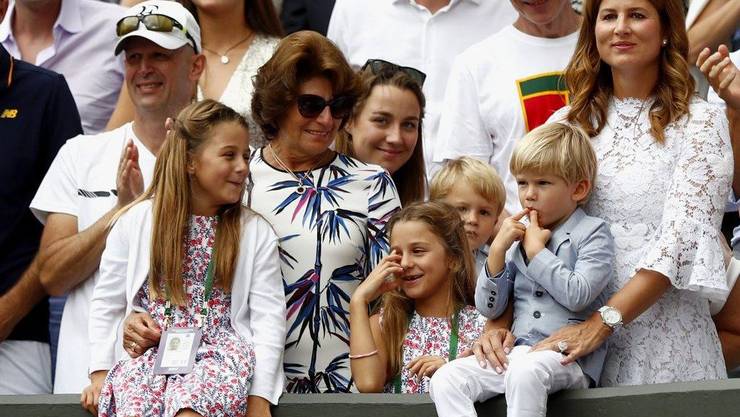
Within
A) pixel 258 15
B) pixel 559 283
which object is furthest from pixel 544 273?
pixel 258 15

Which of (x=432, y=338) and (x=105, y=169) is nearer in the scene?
(x=432, y=338)

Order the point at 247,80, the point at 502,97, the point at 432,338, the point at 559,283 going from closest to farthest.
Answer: the point at 559,283 < the point at 432,338 < the point at 502,97 < the point at 247,80

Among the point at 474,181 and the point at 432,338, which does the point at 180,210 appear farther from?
the point at 474,181

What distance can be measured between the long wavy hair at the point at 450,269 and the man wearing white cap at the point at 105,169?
3.64 ft

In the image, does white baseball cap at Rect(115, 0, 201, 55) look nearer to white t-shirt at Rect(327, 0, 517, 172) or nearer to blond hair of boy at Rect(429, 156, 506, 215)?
white t-shirt at Rect(327, 0, 517, 172)

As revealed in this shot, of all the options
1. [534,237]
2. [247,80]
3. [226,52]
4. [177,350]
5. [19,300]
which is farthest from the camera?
[226,52]

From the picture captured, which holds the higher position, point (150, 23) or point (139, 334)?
point (150, 23)

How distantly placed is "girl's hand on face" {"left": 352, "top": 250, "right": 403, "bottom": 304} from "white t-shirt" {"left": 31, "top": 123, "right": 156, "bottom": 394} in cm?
118

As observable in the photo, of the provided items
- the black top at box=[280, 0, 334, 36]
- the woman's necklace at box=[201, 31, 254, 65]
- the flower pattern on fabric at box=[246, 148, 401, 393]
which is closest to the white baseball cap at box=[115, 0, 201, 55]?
the woman's necklace at box=[201, 31, 254, 65]

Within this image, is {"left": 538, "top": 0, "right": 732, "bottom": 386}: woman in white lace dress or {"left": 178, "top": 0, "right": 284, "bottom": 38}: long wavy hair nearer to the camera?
{"left": 538, "top": 0, "right": 732, "bottom": 386}: woman in white lace dress

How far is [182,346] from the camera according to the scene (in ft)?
17.7

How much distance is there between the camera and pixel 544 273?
518 centimetres

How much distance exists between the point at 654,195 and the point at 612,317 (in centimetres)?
49

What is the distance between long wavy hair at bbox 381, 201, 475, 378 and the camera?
5688 millimetres
